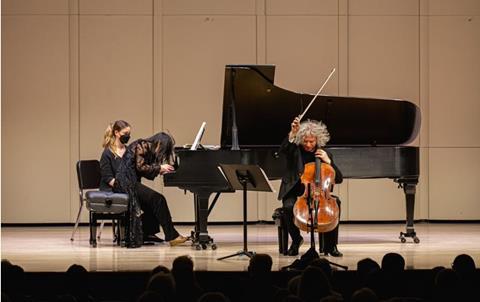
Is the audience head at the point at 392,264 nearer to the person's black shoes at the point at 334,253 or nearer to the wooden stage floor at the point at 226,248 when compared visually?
the wooden stage floor at the point at 226,248

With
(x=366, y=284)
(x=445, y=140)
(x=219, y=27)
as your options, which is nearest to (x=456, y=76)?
(x=445, y=140)

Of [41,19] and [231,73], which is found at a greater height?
[41,19]

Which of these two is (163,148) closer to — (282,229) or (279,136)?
(279,136)

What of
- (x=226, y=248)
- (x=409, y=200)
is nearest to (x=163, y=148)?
(x=226, y=248)

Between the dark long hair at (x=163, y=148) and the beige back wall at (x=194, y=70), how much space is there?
2581mm

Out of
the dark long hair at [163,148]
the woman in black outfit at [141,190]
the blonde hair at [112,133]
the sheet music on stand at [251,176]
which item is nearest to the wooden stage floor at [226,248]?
the woman in black outfit at [141,190]

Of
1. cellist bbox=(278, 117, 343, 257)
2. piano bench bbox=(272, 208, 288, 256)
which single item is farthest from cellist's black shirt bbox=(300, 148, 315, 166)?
piano bench bbox=(272, 208, 288, 256)

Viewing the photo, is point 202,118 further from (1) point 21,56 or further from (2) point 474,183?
(2) point 474,183

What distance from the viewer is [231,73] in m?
7.55

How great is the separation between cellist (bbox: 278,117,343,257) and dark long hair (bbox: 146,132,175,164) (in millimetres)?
1121

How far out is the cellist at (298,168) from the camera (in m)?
7.14

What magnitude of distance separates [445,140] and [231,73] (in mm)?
3964

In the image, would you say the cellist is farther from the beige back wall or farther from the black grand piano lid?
the beige back wall

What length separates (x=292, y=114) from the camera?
26.0 feet
